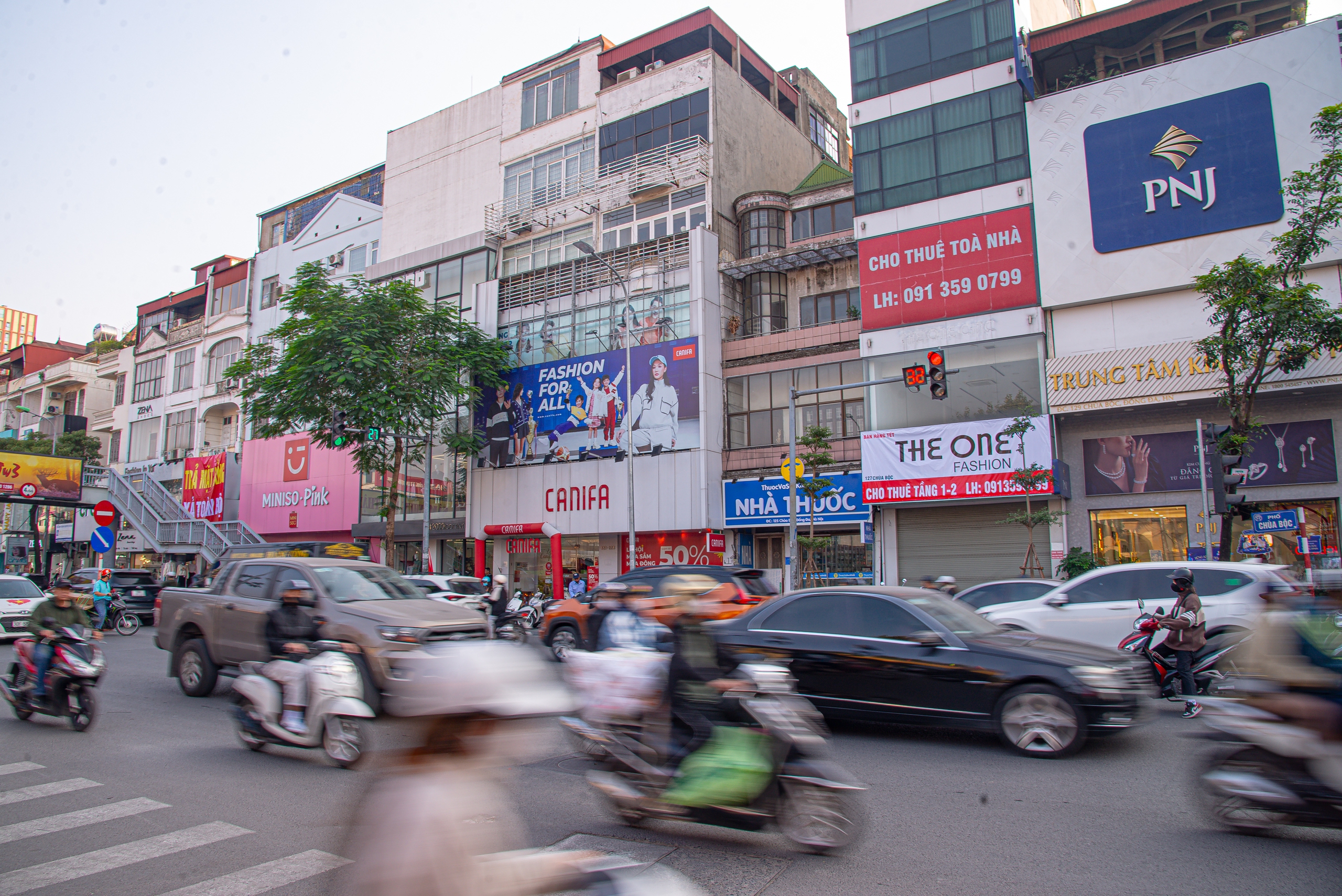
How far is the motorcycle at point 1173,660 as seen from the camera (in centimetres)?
943

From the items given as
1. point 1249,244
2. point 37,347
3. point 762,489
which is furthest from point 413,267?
point 37,347

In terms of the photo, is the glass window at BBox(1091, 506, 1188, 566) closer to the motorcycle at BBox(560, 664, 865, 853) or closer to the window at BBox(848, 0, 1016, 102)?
the window at BBox(848, 0, 1016, 102)

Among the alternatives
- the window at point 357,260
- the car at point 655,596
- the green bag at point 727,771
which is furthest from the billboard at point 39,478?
the green bag at point 727,771

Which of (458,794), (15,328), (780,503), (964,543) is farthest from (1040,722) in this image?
(15,328)

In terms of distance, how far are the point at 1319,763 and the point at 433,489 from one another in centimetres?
3337

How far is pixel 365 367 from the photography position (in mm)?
27891

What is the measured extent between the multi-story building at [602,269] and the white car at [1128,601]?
50.4 feet

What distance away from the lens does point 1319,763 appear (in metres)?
4.55

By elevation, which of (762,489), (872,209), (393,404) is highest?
(872,209)

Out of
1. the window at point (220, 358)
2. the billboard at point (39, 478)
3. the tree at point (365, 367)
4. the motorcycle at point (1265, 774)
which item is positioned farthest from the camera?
the window at point (220, 358)

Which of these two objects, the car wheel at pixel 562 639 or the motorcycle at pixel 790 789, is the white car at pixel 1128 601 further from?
the car wheel at pixel 562 639

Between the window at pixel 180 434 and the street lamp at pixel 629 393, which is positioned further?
the window at pixel 180 434

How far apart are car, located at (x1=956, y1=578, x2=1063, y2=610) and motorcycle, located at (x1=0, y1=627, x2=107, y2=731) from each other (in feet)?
38.0

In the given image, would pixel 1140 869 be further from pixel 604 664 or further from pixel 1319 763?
pixel 604 664
